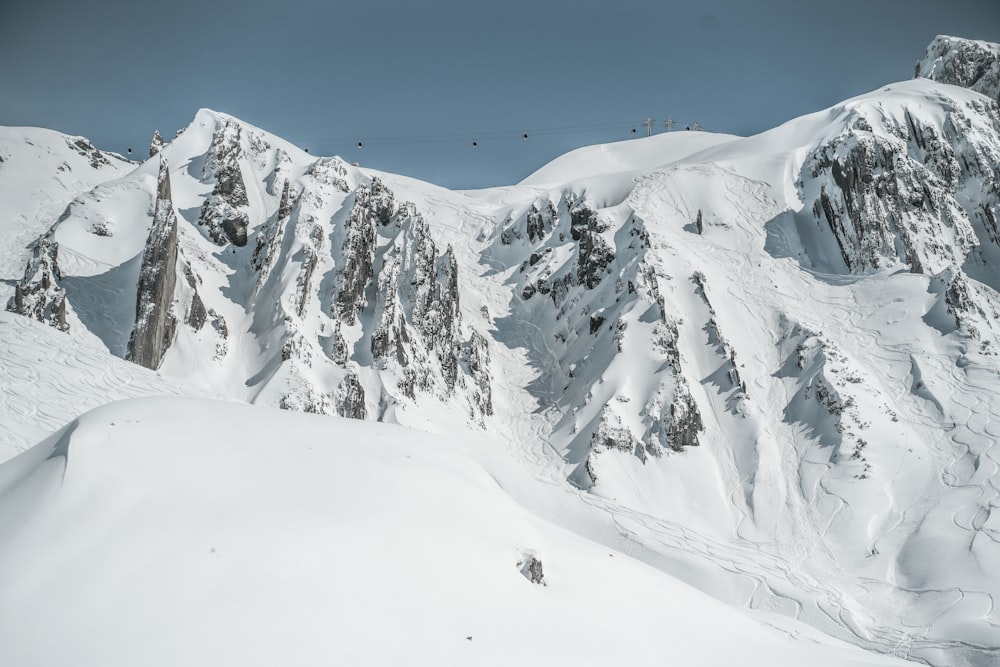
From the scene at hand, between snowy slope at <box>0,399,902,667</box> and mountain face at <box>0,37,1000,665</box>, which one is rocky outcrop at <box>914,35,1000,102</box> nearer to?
mountain face at <box>0,37,1000,665</box>

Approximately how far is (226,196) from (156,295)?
25271 mm

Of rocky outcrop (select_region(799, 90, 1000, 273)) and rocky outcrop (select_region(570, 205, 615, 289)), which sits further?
rocky outcrop (select_region(570, 205, 615, 289))

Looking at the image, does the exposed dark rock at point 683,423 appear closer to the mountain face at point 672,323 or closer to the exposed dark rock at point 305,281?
the mountain face at point 672,323

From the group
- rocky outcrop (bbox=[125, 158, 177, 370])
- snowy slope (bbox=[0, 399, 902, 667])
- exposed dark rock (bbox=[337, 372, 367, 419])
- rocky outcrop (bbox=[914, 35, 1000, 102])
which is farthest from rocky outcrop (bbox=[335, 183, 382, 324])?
rocky outcrop (bbox=[914, 35, 1000, 102])

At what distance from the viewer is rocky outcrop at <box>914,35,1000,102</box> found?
104562 mm

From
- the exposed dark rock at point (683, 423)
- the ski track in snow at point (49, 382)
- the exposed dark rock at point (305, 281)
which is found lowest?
the exposed dark rock at point (683, 423)

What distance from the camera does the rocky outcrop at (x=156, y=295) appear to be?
53.9 metres

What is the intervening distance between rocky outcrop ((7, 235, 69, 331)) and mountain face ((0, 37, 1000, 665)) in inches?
9.9

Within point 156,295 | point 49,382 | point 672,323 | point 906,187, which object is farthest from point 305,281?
point 906,187

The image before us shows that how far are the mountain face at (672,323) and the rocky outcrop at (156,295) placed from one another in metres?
0.25

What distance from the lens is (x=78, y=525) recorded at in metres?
11.0

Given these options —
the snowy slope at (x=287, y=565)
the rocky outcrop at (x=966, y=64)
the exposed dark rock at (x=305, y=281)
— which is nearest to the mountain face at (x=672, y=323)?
the exposed dark rock at (x=305, y=281)

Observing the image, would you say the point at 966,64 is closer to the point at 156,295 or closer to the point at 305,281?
the point at 305,281

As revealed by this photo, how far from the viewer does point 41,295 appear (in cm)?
5172
